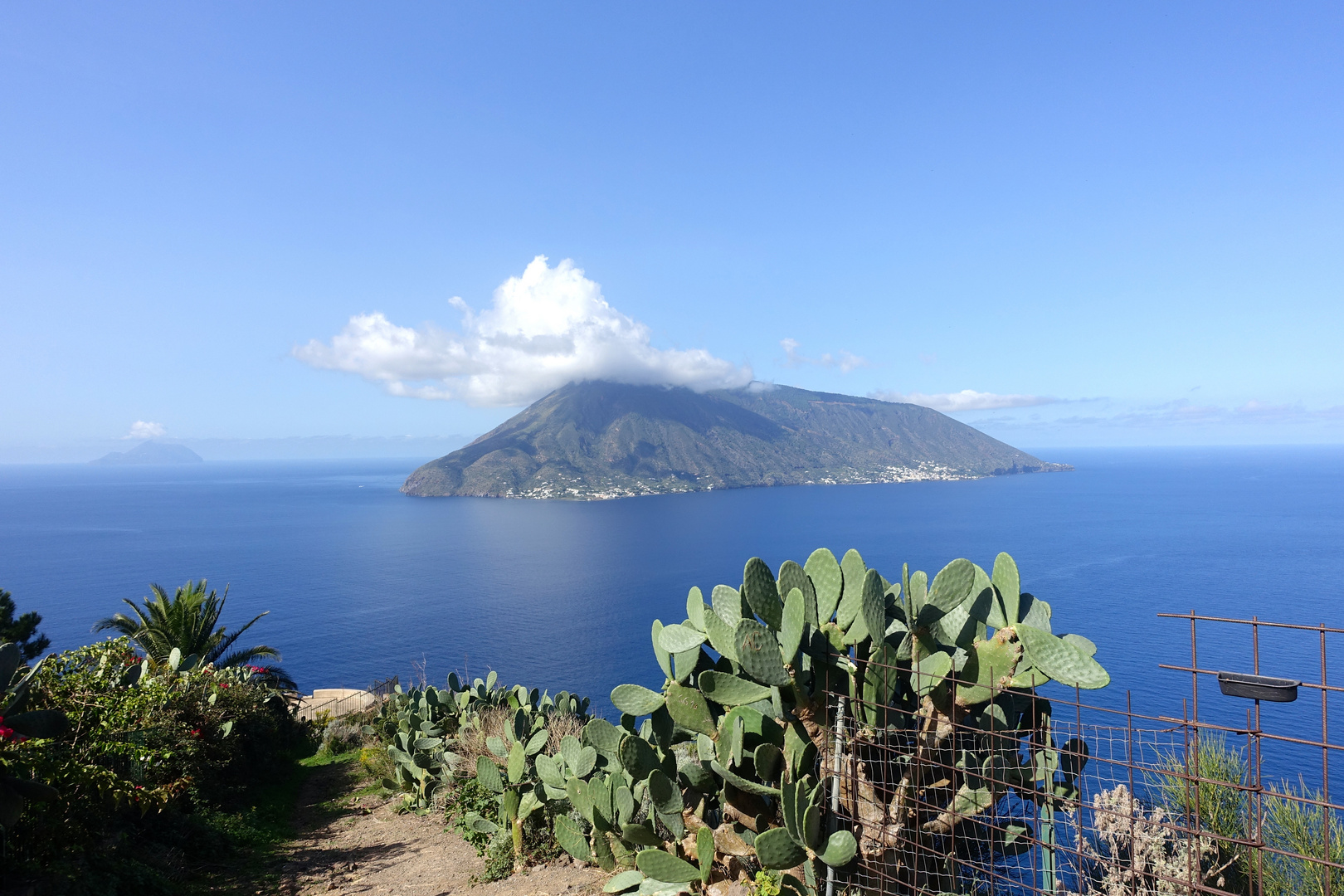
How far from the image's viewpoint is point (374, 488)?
515 ft

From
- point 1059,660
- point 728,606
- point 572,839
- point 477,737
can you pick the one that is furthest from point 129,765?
point 1059,660

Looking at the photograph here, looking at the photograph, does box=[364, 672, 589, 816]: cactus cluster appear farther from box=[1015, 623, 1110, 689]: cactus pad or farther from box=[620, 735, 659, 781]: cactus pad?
box=[1015, 623, 1110, 689]: cactus pad

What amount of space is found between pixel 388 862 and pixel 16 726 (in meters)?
3.43

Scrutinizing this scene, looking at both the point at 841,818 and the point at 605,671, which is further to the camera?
the point at 605,671

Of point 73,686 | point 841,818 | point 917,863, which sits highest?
point 73,686

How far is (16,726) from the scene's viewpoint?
4.23 metres

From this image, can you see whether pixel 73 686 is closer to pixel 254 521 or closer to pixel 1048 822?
pixel 1048 822

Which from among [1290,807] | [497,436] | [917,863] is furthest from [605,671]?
[497,436]

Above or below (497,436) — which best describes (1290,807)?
below

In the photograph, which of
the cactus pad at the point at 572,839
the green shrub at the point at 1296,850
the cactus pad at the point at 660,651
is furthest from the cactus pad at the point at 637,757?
the green shrub at the point at 1296,850

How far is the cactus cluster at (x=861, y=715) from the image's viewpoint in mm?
4047

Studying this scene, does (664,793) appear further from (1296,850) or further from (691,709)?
(1296,850)

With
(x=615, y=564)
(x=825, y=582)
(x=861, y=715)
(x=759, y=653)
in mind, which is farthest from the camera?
(x=615, y=564)

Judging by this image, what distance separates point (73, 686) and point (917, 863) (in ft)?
21.4
